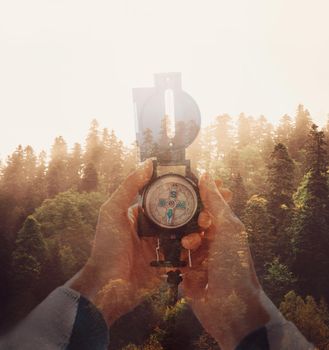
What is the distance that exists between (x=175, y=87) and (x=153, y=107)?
0.28 metres

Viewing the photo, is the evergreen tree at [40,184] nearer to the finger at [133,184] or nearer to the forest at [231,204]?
the forest at [231,204]

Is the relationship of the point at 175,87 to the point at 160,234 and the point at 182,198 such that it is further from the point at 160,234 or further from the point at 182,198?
the point at 160,234

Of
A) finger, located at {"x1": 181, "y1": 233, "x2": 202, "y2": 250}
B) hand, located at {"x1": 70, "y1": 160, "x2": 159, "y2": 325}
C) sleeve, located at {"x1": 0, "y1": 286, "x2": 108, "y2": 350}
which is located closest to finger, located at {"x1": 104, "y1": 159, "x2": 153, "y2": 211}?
hand, located at {"x1": 70, "y1": 160, "x2": 159, "y2": 325}

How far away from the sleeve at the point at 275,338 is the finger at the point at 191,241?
0.83 m

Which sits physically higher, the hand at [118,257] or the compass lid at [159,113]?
the compass lid at [159,113]

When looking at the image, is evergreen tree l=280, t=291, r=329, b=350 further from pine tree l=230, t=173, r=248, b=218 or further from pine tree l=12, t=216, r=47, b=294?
pine tree l=12, t=216, r=47, b=294

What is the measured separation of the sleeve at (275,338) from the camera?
2.82 m

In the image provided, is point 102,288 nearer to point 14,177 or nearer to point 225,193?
point 225,193

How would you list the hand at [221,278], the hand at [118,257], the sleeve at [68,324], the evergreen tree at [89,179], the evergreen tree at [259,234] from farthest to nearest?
the evergreen tree at [89,179]
the evergreen tree at [259,234]
the hand at [118,257]
the sleeve at [68,324]
the hand at [221,278]

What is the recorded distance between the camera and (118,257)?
142 inches

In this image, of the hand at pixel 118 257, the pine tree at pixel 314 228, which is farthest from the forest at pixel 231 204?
the hand at pixel 118 257

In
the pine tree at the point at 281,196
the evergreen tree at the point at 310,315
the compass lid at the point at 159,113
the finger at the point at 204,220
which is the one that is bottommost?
the evergreen tree at the point at 310,315

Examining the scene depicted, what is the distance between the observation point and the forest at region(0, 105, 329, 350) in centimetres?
3775

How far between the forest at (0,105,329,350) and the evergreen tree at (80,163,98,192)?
143 mm
